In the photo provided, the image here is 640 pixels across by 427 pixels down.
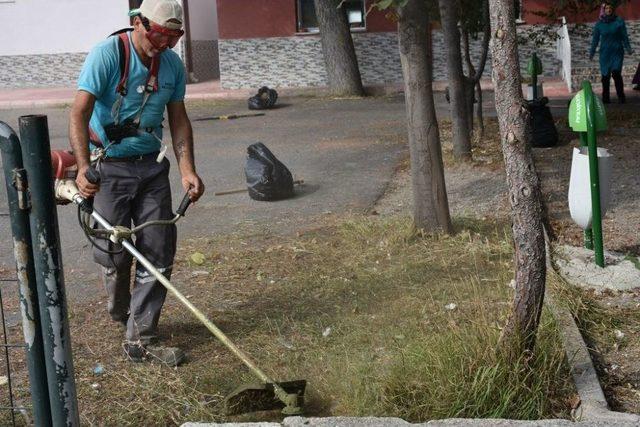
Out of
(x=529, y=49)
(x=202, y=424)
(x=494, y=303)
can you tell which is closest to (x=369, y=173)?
(x=494, y=303)

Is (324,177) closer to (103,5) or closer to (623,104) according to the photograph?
(623,104)

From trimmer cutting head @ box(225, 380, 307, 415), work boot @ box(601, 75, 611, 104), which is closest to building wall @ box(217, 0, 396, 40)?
work boot @ box(601, 75, 611, 104)

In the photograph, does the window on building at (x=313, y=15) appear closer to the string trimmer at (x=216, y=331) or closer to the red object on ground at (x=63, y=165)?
the red object on ground at (x=63, y=165)

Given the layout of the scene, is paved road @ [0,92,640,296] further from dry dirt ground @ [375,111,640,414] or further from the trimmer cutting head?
the trimmer cutting head

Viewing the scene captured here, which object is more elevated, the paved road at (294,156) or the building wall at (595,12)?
the building wall at (595,12)

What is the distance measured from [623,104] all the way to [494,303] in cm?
1185

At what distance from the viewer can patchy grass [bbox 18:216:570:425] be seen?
4453mm

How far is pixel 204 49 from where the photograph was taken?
83.5ft

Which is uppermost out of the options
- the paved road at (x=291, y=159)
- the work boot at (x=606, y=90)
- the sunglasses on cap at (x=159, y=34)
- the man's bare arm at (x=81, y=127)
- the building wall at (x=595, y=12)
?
the building wall at (x=595, y=12)

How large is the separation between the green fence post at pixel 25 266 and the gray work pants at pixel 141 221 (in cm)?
153

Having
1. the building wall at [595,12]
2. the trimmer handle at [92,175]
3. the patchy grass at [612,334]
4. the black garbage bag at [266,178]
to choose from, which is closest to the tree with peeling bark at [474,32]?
the black garbage bag at [266,178]

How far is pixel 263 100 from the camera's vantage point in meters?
18.6

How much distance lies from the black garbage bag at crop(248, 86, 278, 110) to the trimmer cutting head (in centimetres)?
1418

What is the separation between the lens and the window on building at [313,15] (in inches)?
880
